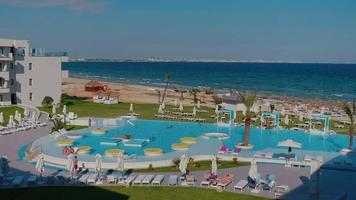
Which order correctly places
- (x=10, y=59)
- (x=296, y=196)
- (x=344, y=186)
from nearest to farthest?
(x=296, y=196) → (x=344, y=186) → (x=10, y=59)

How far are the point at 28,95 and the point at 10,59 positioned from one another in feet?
13.3

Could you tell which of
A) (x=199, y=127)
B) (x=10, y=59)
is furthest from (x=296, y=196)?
(x=10, y=59)

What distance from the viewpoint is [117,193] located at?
17906 millimetres

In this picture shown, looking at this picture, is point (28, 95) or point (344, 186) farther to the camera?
point (28, 95)

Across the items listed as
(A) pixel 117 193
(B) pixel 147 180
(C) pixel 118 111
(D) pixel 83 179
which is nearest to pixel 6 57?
(C) pixel 118 111

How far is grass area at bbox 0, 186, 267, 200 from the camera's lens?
684 inches

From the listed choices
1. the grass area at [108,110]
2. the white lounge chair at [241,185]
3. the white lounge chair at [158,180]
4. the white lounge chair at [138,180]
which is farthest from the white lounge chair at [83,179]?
the grass area at [108,110]

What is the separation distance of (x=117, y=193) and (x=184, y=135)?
15.2m

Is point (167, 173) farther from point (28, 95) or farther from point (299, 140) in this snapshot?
point (28, 95)

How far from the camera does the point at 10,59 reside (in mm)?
43344

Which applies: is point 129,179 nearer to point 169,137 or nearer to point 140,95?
point 169,137

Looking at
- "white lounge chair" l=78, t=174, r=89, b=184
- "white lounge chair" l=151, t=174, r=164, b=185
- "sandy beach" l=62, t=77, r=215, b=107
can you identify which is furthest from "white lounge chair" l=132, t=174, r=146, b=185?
"sandy beach" l=62, t=77, r=215, b=107

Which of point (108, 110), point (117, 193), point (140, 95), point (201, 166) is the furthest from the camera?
point (140, 95)

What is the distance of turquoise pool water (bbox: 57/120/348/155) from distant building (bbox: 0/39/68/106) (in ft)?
43.1
